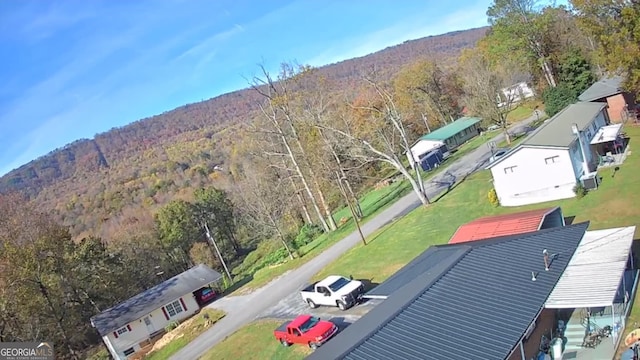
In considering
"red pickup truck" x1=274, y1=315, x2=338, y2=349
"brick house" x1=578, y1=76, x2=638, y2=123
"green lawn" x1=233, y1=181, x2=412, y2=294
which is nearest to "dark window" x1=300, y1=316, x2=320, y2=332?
"red pickup truck" x1=274, y1=315, x2=338, y2=349

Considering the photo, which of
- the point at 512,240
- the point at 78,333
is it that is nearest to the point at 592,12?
the point at 512,240

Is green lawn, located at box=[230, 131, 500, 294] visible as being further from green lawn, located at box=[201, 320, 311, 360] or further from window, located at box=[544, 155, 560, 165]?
window, located at box=[544, 155, 560, 165]

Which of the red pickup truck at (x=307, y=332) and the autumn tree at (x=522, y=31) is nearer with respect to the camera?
the red pickup truck at (x=307, y=332)

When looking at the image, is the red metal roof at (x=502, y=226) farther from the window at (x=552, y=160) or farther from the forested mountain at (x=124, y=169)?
the forested mountain at (x=124, y=169)

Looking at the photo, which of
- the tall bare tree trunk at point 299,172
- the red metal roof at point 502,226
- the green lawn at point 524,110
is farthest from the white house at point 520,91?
the red metal roof at point 502,226

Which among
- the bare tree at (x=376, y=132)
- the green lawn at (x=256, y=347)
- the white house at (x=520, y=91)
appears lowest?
the green lawn at (x=256, y=347)

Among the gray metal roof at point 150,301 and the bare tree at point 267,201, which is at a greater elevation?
the bare tree at point 267,201

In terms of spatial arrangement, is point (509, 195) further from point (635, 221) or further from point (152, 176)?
point (152, 176)
